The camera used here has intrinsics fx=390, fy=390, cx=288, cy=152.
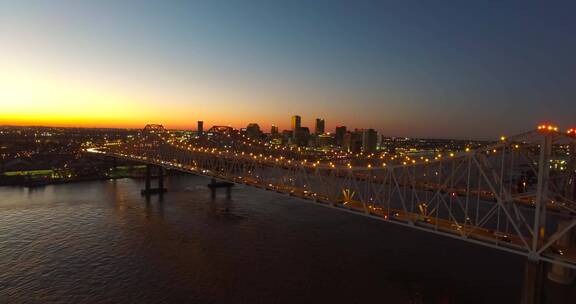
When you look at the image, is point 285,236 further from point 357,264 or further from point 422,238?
point 422,238

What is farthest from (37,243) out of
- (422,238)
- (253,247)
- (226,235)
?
(422,238)

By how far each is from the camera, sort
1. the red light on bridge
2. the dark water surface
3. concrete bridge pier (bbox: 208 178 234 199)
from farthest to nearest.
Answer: concrete bridge pier (bbox: 208 178 234 199), the dark water surface, the red light on bridge

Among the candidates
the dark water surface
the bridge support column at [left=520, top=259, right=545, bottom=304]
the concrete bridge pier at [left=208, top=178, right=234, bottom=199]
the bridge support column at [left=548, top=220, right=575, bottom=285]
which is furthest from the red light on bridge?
the concrete bridge pier at [left=208, top=178, right=234, bottom=199]

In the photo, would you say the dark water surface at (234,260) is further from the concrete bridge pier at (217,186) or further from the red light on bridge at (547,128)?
the concrete bridge pier at (217,186)

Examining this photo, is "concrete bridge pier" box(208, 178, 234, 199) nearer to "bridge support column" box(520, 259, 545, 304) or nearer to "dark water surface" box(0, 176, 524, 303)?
"dark water surface" box(0, 176, 524, 303)

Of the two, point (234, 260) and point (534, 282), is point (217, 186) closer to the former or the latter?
point (234, 260)

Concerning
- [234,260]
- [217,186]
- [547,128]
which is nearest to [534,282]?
[547,128]
